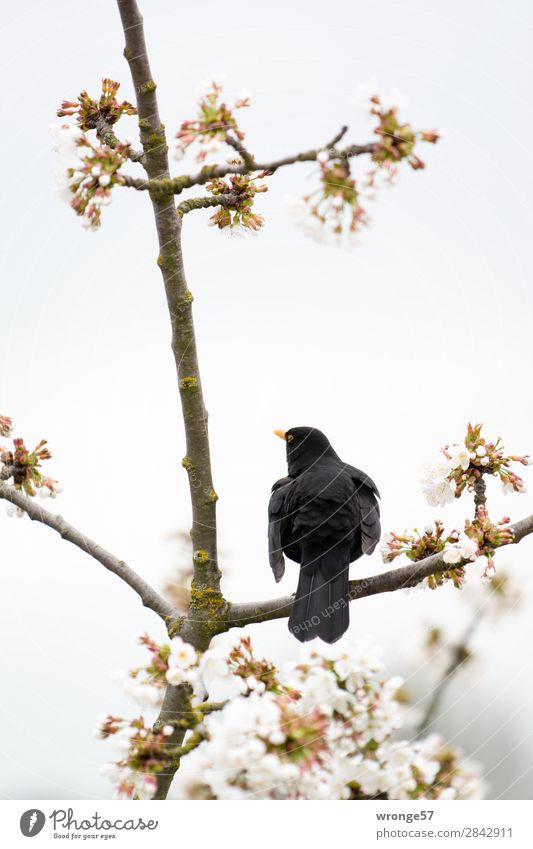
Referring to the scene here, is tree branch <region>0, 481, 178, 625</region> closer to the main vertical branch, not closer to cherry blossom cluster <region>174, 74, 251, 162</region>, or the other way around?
the main vertical branch

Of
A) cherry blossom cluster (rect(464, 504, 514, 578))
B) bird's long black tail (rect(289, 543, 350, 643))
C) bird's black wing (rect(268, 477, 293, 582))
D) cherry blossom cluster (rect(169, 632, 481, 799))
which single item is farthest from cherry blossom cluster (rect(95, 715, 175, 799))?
bird's black wing (rect(268, 477, 293, 582))

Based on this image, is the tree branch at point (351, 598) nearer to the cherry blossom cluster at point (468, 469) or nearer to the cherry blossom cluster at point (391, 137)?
the cherry blossom cluster at point (468, 469)

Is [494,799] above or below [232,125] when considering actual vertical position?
below

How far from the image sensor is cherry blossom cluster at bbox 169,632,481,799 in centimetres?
152

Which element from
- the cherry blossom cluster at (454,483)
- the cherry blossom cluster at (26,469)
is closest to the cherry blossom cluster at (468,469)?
the cherry blossom cluster at (454,483)

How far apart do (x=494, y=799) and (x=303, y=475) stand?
1386mm

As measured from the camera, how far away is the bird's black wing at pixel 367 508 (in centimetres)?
287

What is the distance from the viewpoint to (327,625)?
2.53 m

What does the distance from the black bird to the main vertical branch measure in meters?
0.31

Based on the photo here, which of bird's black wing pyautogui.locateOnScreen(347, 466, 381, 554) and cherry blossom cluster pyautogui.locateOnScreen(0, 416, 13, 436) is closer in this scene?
cherry blossom cluster pyautogui.locateOnScreen(0, 416, 13, 436)

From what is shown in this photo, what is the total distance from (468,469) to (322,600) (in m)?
0.59
